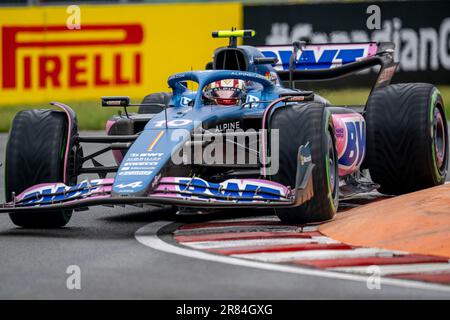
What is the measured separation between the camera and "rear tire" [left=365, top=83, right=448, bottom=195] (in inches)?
442

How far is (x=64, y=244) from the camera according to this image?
8.84 metres

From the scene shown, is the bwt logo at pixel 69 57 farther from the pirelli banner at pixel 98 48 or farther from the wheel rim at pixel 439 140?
the wheel rim at pixel 439 140

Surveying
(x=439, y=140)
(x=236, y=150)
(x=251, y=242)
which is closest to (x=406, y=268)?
(x=251, y=242)

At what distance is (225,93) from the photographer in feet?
35.7

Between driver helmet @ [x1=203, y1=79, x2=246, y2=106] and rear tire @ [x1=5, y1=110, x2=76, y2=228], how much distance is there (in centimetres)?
158

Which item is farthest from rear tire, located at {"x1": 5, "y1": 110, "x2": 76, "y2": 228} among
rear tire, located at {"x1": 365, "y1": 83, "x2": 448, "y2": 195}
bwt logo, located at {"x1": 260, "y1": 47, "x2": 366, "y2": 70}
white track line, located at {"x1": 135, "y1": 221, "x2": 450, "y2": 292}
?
bwt logo, located at {"x1": 260, "y1": 47, "x2": 366, "y2": 70}

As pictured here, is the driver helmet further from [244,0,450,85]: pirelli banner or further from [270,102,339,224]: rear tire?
[244,0,450,85]: pirelli banner

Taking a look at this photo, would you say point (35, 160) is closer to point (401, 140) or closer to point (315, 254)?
point (315, 254)

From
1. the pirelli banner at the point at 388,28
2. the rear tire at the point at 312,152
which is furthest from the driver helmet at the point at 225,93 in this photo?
the pirelli banner at the point at 388,28

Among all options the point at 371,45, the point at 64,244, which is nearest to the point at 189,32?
the point at 371,45

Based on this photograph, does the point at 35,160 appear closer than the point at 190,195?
No

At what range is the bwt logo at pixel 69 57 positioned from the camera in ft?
64.4

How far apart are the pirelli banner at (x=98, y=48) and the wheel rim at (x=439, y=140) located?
8052 mm

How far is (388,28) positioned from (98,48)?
4646 millimetres
